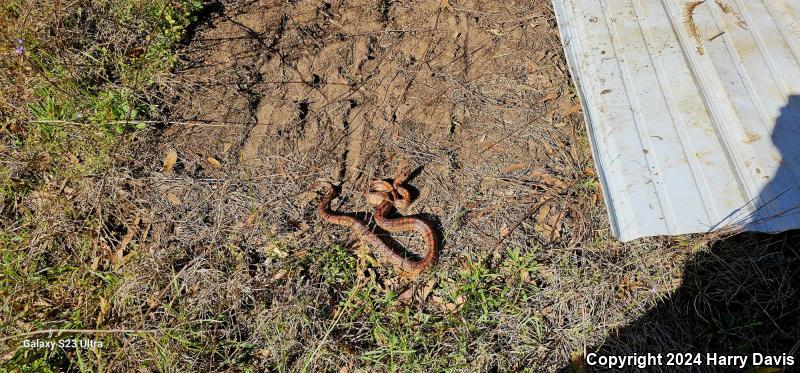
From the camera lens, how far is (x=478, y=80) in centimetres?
464

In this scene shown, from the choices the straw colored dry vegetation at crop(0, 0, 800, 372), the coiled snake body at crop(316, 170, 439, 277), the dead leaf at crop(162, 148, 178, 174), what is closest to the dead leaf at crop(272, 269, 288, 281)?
the straw colored dry vegetation at crop(0, 0, 800, 372)

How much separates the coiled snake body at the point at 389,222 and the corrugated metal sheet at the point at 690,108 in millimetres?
1316

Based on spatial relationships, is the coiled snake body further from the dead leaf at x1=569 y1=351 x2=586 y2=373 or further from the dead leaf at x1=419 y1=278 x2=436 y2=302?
the dead leaf at x1=569 y1=351 x2=586 y2=373

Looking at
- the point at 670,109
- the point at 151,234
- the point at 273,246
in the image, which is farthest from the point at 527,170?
the point at 151,234

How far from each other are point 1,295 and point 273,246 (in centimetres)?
198

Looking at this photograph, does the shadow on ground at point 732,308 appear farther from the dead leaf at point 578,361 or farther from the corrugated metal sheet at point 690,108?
the corrugated metal sheet at point 690,108

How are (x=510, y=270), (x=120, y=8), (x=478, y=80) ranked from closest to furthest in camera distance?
(x=510, y=270), (x=478, y=80), (x=120, y=8)

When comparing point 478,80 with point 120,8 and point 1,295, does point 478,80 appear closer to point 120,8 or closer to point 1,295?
point 120,8

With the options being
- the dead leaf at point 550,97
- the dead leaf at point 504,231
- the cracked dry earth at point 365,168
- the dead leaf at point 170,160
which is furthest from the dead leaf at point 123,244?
the dead leaf at point 550,97

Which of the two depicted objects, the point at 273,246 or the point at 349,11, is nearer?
the point at 273,246

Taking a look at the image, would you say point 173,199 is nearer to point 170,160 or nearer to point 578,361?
point 170,160

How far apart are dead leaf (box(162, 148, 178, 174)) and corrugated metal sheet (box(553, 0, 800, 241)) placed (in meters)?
3.40

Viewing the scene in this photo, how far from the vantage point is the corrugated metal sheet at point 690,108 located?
346 centimetres

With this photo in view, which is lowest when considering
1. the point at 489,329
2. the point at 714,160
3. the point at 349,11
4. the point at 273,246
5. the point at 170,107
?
the point at 489,329
